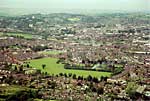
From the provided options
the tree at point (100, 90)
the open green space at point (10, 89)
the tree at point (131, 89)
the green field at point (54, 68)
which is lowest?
the green field at point (54, 68)

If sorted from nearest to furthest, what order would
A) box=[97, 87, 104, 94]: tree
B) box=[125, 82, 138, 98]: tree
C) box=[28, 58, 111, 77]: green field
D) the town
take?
1. box=[125, 82, 138, 98]: tree
2. the town
3. box=[97, 87, 104, 94]: tree
4. box=[28, 58, 111, 77]: green field

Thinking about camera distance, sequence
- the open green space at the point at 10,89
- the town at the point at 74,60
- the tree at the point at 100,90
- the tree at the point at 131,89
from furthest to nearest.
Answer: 1. the tree at the point at 100,90
2. the town at the point at 74,60
3. the tree at the point at 131,89
4. the open green space at the point at 10,89

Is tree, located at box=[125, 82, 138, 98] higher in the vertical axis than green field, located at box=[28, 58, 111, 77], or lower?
higher

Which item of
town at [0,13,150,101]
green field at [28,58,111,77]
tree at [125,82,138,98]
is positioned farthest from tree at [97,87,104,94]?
green field at [28,58,111,77]

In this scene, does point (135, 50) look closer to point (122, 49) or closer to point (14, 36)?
point (122, 49)

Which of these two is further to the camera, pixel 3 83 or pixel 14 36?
pixel 14 36

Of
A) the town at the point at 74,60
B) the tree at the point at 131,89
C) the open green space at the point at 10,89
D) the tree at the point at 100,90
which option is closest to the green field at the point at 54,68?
the town at the point at 74,60

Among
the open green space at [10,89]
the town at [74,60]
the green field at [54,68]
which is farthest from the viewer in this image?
the green field at [54,68]

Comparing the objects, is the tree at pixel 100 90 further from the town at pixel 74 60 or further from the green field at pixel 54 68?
the green field at pixel 54 68

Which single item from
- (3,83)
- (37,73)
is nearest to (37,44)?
(37,73)

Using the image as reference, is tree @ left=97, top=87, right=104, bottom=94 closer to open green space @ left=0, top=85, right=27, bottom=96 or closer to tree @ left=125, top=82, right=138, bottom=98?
tree @ left=125, top=82, right=138, bottom=98

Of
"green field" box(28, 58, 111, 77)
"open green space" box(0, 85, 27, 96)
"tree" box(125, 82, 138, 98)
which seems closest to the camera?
"open green space" box(0, 85, 27, 96)
